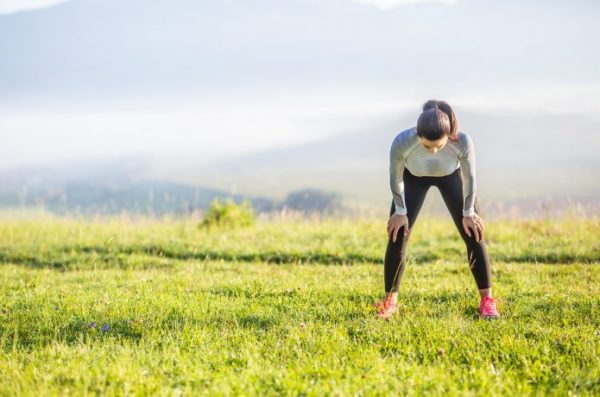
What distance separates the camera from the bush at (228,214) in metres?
14.1

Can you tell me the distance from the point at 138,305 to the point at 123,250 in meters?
5.12

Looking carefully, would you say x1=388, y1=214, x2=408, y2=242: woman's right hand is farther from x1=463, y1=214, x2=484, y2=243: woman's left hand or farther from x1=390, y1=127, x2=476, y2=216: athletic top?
x1=463, y1=214, x2=484, y2=243: woman's left hand

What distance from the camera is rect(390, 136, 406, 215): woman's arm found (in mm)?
5977

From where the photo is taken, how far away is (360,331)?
5.77 meters

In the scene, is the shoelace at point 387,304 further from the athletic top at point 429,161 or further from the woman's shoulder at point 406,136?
the woman's shoulder at point 406,136

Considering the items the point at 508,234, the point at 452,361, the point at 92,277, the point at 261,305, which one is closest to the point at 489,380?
the point at 452,361

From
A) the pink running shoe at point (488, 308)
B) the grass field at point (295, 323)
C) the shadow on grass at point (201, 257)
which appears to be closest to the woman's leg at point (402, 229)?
the grass field at point (295, 323)

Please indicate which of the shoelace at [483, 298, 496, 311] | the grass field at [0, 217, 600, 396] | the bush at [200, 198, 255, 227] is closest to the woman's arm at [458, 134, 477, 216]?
the shoelace at [483, 298, 496, 311]

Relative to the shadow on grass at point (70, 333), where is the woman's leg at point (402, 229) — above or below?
above

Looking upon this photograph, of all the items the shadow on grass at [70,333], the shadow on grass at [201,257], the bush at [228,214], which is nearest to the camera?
the shadow on grass at [70,333]

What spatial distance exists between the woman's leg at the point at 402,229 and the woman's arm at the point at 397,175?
115 mm

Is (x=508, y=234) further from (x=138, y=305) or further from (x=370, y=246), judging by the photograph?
(x=138, y=305)

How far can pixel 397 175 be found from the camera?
6109mm

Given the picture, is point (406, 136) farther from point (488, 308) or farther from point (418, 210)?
point (488, 308)
